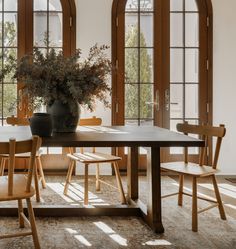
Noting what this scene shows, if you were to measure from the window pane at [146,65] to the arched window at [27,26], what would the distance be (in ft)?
3.18

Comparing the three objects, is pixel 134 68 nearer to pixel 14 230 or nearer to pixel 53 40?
pixel 53 40

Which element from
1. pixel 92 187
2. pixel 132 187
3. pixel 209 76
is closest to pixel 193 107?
pixel 209 76

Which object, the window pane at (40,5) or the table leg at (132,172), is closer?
the table leg at (132,172)

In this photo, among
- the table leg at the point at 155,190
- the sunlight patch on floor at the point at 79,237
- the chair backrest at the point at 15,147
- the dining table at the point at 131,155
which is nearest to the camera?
the chair backrest at the point at 15,147

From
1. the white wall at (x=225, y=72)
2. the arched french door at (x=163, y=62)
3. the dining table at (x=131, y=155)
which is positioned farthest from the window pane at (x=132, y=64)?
the dining table at (x=131, y=155)

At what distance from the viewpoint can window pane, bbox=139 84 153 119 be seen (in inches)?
235

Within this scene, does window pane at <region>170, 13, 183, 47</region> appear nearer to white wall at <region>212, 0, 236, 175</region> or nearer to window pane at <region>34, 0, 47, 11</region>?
white wall at <region>212, 0, 236, 175</region>

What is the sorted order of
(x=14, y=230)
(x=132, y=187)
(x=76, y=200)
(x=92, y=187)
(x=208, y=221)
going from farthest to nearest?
(x=92, y=187) → (x=76, y=200) → (x=132, y=187) → (x=208, y=221) → (x=14, y=230)

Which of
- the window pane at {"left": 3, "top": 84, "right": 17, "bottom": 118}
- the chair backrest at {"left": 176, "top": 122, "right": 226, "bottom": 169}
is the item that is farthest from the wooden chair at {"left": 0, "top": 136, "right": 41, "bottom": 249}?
the window pane at {"left": 3, "top": 84, "right": 17, "bottom": 118}

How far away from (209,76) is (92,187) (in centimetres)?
231

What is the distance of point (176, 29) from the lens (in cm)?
595

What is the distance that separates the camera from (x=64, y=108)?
343 cm

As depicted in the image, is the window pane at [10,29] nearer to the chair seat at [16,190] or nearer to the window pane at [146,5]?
the window pane at [146,5]

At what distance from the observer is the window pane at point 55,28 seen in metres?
5.88
